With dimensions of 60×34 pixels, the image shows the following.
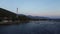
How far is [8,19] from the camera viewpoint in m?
43.1

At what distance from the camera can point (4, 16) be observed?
42.0 m

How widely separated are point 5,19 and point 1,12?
3790 mm

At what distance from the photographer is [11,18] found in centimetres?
4528

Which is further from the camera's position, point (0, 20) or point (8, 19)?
point (8, 19)

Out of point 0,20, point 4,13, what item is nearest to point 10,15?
point 4,13

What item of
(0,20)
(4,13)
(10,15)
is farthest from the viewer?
(10,15)

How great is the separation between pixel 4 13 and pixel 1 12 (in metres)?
1.52

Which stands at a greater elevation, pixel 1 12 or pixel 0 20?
pixel 1 12

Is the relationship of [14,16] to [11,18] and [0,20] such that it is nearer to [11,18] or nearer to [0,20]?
[11,18]

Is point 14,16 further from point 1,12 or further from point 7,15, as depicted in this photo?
point 1,12

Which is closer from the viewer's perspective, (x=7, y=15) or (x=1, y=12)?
(x=1, y=12)

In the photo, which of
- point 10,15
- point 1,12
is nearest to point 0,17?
point 1,12

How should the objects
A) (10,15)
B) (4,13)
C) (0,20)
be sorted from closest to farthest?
(0,20) < (4,13) < (10,15)

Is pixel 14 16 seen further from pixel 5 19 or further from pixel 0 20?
pixel 0 20
